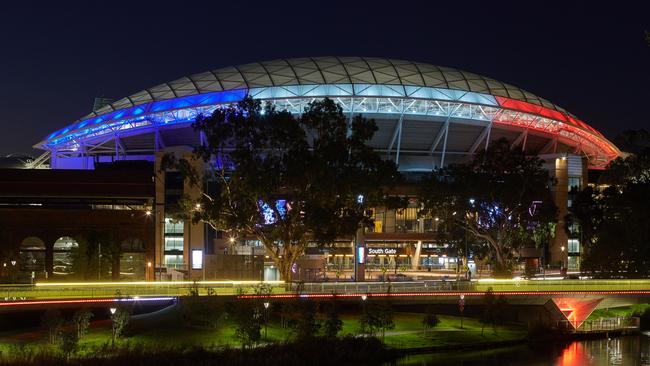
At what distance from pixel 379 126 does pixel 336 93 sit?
10097 millimetres

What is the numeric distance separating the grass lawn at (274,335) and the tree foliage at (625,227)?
1953cm

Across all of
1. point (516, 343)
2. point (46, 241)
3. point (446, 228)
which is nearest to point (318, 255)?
point (446, 228)

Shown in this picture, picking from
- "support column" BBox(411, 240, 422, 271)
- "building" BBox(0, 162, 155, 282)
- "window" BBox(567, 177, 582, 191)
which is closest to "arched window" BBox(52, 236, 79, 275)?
"building" BBox(0, 162, 155, 282)

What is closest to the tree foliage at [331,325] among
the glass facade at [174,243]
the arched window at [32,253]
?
the arched window at [32,253]

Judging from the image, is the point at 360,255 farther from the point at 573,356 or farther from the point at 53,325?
the point at 53,325

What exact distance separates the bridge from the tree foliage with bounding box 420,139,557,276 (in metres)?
20.0

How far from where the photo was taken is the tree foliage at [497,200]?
9400 centimetres

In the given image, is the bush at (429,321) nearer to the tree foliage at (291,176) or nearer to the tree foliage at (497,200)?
the tree foliage at (291,176)

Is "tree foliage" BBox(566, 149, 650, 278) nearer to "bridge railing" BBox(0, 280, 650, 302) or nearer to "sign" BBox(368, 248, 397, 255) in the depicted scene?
"bridge railing" BBox(0, 280, 650, 302)

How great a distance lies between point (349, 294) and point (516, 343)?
545 inches

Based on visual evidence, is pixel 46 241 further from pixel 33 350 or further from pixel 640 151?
pixel 640 151

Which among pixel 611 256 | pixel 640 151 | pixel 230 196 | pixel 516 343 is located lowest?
pixel 516 343

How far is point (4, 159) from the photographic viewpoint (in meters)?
146

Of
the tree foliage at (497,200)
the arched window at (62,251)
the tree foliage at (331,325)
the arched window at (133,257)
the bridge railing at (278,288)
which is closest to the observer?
the tree foliage at (331,325)
